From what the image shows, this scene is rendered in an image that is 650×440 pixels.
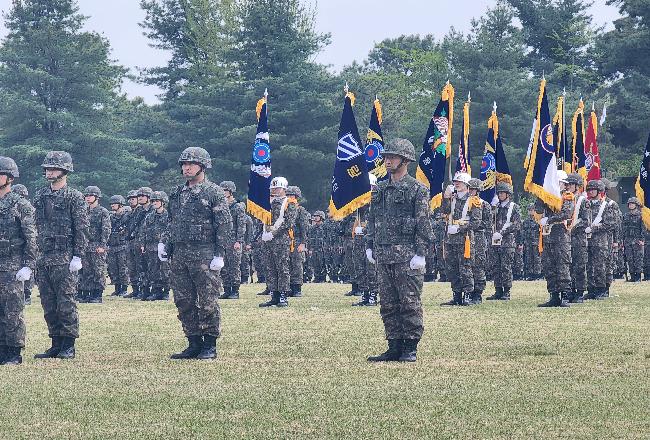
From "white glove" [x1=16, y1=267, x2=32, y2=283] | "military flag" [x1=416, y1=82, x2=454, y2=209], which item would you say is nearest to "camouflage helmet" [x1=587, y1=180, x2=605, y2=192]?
"military flag" [x1=416, y1=82, x2=454, y2=209]

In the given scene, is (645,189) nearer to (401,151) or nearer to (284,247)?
(284,247)

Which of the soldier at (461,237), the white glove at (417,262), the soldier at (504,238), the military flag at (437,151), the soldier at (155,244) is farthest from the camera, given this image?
the soldier at (155,244)

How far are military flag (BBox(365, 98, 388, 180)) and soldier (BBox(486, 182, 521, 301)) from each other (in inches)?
109

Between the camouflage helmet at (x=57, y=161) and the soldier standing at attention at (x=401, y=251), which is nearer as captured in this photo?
the soldier standing at attention at (x=401, y=251)

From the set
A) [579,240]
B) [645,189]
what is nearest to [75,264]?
[579,240]

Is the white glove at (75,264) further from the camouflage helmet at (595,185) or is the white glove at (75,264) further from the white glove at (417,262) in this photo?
the camouflage helmet at (595,185)

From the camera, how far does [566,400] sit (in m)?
9.85

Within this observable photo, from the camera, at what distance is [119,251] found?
2781 centimetres

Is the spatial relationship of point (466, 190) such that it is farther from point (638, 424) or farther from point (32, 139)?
point (32, 139)

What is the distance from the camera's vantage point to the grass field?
873cm

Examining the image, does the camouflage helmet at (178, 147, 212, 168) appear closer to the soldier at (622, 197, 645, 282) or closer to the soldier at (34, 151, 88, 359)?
the soldier at (34, 151, 88, 359)

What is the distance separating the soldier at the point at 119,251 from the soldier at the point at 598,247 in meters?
10.1

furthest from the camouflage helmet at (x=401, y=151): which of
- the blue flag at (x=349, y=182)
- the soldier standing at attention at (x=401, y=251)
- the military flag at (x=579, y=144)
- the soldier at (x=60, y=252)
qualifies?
the military flag at (x=579, y=144)

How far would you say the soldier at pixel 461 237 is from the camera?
2178 centimetres
